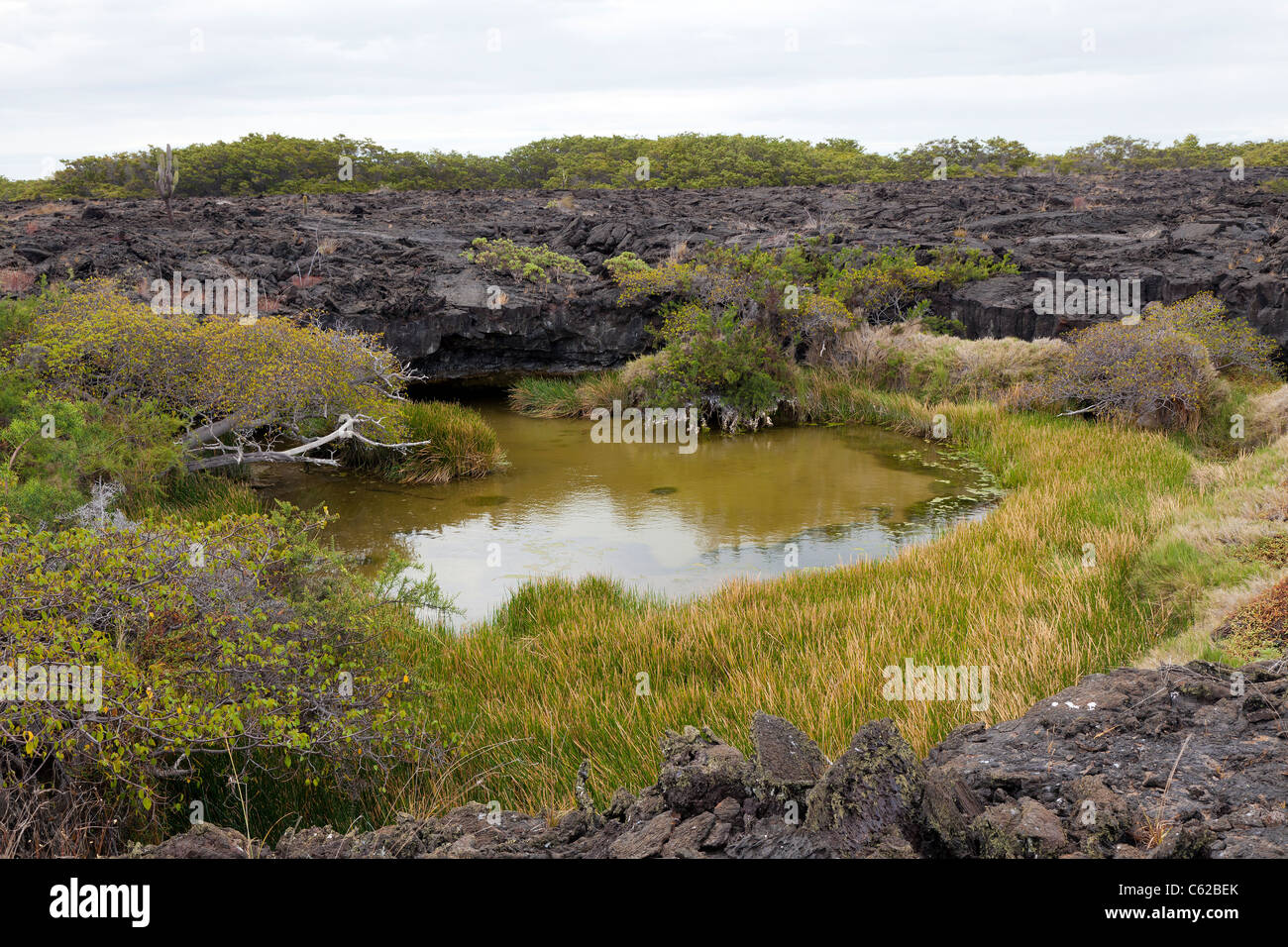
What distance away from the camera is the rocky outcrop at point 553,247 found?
57.4 ft

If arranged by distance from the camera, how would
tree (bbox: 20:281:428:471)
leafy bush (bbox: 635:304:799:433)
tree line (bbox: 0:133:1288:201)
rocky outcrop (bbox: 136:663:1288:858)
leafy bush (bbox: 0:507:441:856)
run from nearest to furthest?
1. rocky outcrop (bbox: 136:663:1288:858)
2. leafy bush (bbox: 0:507:441:856)
3. tree (bbox: 20:281:428:471)
4. leafy bush (bbox: 635:304:799:433)
5. tree line (bbox: 0:133:1288:201)

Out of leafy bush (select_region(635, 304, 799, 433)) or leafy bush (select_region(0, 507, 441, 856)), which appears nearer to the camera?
leafy bush (select_region(0, 507, 441, 856))

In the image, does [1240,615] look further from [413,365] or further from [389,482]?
[413,365]

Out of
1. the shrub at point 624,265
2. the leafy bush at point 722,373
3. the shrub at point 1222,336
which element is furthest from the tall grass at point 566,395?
the shrub at point 1222,336

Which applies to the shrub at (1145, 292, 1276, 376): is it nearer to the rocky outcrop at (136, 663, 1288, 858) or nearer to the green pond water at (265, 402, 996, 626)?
the green pond water at (265, 402, 996, 626)

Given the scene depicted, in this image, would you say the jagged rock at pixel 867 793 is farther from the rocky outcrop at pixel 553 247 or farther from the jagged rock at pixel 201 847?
the rocky outcrop at pixel 553 247

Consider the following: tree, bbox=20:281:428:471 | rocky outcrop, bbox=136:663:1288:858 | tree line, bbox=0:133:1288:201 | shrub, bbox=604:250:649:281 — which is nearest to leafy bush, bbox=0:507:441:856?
rocky outcrop, bbox=136:663:1288:858

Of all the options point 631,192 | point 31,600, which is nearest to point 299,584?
point 31,600

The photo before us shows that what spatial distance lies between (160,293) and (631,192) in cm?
2179

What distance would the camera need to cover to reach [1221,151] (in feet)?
177

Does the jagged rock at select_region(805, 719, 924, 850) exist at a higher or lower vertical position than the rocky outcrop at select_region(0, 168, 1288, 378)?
lower

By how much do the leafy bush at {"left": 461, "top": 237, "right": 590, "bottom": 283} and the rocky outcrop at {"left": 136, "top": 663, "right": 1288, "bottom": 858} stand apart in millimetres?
17190

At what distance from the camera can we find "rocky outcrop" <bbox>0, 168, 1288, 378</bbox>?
17.5 m

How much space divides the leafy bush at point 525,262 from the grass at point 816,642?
502 inches
